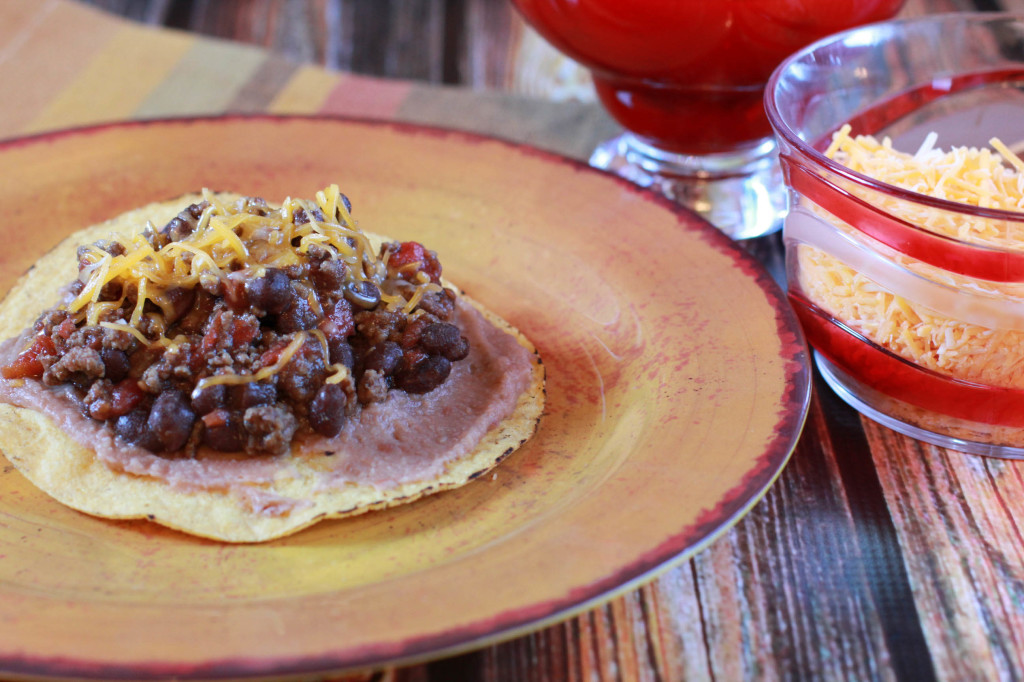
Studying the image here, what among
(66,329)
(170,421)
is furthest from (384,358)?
(66,329)

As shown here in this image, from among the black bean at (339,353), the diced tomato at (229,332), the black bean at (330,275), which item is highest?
the black bean at (330,275)

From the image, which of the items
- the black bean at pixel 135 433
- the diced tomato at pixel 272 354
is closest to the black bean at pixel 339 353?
the diced tomato at pixel 272 354

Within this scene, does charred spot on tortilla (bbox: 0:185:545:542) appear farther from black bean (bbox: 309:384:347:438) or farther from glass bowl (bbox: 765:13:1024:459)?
glass bowl (bbox: 765:13:1024:459)

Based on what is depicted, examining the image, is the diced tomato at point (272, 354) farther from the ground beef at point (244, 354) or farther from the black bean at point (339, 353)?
the black bean at point (339, 353)

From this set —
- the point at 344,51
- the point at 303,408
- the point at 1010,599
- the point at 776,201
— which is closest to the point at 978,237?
the point at 1010,599

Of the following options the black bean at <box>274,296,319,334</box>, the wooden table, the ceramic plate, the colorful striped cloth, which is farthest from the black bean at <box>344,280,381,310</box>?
the colorful striped cloth

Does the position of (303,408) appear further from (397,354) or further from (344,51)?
(344,51)
